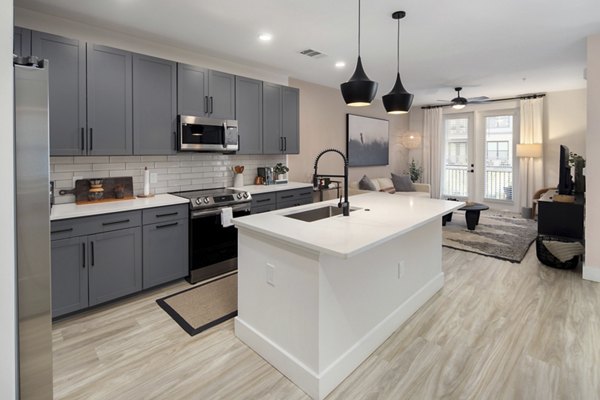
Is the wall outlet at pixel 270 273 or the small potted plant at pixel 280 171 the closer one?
the wall outlet at pixel 270 273

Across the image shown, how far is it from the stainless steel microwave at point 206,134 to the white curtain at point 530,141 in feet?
20.3

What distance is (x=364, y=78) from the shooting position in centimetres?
239

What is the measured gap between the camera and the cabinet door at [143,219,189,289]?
123 inches

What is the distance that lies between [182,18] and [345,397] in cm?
329

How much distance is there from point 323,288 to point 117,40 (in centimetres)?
327

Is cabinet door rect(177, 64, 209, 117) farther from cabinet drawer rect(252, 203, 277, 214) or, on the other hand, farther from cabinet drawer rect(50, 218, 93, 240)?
cabinet drawer rect(50, 218, 93, 240)

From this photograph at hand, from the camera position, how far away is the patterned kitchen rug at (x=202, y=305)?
2703mm

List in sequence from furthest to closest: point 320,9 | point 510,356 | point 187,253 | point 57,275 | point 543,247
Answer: point 543,247, point 187,253, point 320,9, point 57,275, point 510,356

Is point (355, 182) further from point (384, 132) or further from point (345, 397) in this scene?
point (345, 397)

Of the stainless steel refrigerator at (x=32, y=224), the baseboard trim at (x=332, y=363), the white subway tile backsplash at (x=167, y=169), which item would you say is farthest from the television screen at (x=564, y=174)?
the stainless steel refrigerator at (x=32, y=224)

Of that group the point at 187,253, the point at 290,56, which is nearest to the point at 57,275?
the point at 187,253

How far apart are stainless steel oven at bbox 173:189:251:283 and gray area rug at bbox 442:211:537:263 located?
3.10m

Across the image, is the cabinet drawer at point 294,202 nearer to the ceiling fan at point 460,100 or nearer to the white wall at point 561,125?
the ceiling fan at point 460,100

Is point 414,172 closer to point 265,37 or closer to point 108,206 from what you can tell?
point 265,37
